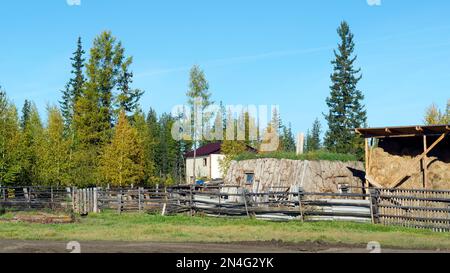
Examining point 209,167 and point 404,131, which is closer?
point 404,131

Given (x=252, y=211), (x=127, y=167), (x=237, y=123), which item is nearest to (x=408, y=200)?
(x=252, y=211)

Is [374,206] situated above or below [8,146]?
below

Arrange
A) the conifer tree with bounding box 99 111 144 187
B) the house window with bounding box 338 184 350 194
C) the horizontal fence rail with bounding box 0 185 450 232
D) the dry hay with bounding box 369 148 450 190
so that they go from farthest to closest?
the conifer tree with bounding box 99 111 144 187, the house window with bounding box 338 184 350 194, the dry hay with bounding box 369 148 450 190, the horizontal fence rail with bounding box 0 185 450 232

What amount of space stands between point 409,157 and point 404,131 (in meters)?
A: 2.12

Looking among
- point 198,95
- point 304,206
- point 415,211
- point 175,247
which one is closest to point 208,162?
point 198,95

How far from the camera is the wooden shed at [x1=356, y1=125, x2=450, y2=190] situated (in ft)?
93.0

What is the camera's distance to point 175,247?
15.8 meters

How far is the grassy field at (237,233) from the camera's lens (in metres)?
17.5

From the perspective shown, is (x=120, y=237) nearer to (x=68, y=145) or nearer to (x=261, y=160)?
(x=261, y=160)

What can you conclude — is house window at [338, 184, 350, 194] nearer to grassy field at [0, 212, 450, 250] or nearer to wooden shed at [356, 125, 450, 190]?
wooden shed at [356, 125, 450, 190]

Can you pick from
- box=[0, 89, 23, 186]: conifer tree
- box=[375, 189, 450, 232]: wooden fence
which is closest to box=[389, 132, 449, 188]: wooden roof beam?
box=[375, 189, 450, 232]: wooden fence

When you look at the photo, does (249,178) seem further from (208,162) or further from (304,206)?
(208,162)

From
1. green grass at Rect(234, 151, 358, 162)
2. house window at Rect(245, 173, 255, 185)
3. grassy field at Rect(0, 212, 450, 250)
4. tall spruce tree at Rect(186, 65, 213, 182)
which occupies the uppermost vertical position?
tall spruce tree at Rect(186, 65, 213, 182)

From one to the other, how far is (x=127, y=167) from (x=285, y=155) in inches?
559
